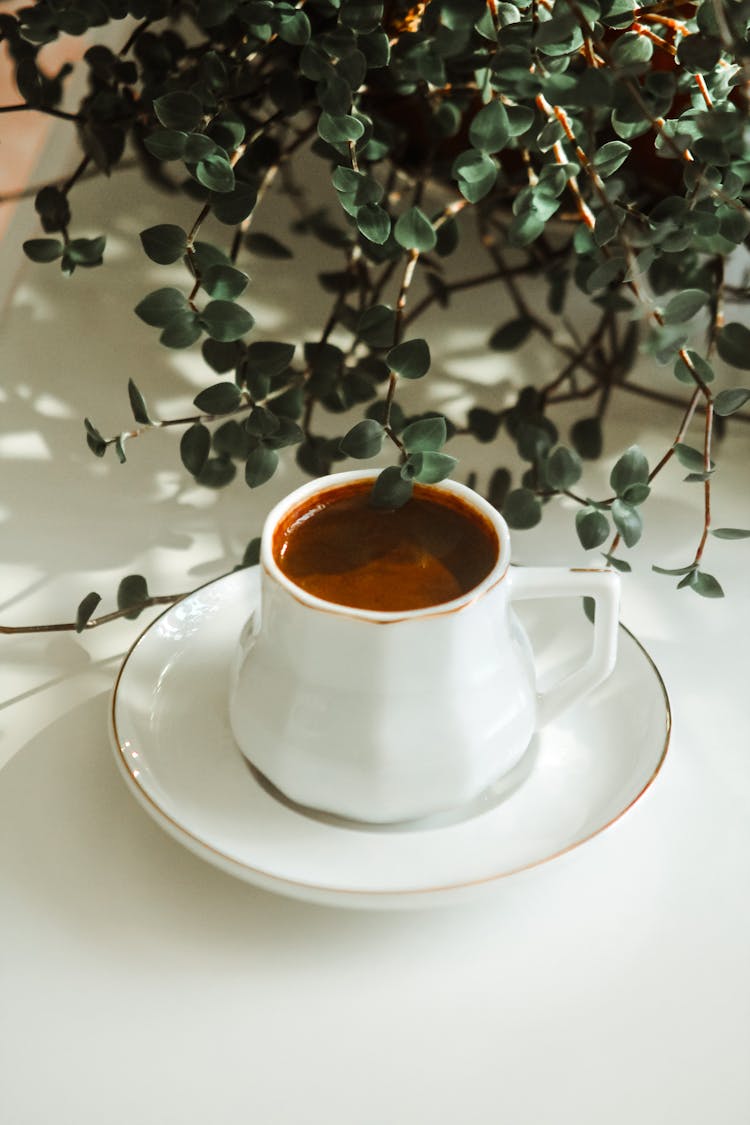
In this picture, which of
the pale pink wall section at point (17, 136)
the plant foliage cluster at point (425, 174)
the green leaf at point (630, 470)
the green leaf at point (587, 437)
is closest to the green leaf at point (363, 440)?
the plant foliage cluster at point (425, 174)

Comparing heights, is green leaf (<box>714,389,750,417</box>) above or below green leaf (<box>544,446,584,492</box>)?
above

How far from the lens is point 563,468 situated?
530 millimetres

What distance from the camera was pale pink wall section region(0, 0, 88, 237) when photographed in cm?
81

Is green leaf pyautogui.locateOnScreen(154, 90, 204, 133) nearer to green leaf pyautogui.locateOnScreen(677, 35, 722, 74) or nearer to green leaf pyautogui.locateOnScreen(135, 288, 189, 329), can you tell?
green leaf pyautogui.locateOnScreen(135, 288, 189, 329)

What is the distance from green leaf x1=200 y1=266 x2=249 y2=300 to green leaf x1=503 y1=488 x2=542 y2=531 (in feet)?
0.51

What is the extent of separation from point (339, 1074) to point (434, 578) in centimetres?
17

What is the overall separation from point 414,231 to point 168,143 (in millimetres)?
104

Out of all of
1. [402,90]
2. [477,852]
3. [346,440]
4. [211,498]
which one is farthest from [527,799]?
[402,90]

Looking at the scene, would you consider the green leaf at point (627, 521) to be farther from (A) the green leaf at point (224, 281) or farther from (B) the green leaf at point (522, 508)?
(A) the green leaf at point (224, 281)

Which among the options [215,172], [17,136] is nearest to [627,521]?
[215,172]

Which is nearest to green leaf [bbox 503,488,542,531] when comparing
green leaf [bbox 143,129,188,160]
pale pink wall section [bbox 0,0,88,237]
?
green leaf [bbox 143,129,188,160]

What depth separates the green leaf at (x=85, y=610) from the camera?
0.53 metres

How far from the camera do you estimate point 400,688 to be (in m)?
0.42

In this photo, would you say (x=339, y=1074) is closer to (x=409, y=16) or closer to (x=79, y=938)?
(x=79, y=938)
